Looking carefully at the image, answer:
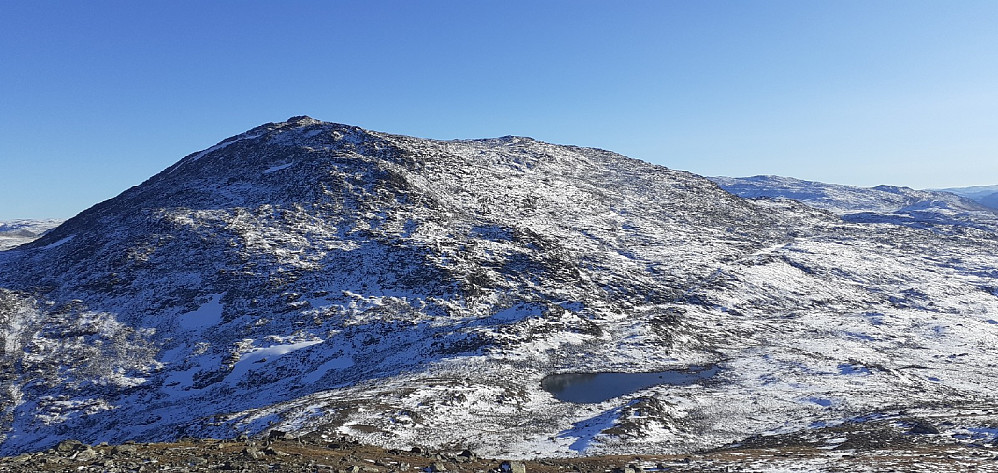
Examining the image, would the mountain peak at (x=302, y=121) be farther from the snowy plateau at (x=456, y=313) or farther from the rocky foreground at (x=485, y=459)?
the rocky foreground at (x=485, y=459)

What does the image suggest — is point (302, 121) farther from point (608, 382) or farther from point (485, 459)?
point (485, 459)

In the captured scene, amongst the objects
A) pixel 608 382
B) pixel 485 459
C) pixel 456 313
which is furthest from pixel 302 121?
pixel 485 459

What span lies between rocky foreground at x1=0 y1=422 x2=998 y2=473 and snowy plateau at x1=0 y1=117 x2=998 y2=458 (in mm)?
2281

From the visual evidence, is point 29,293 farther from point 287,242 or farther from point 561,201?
point 561,201

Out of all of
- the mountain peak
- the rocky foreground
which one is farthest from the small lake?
the mountain peak

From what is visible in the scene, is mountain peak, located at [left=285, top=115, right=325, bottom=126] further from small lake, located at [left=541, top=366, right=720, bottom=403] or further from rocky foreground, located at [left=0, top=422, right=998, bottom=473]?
rocky foreground, located at [left=0, top=422, right=998, bottom=473]

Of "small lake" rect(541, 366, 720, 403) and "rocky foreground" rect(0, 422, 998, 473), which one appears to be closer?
"rocky foreground" rect(0, 422, 998, 473)

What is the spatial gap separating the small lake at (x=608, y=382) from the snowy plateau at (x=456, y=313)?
1.38 m

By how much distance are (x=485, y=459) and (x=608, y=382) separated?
20568mm

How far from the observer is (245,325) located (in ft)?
161

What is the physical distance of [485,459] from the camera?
21.4m

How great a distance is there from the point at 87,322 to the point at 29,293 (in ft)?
38.1

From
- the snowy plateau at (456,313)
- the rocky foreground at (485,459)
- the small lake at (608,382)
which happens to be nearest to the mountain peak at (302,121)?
the snowy plateau at (456,313)

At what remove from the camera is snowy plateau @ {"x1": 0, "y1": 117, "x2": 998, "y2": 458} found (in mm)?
32438
